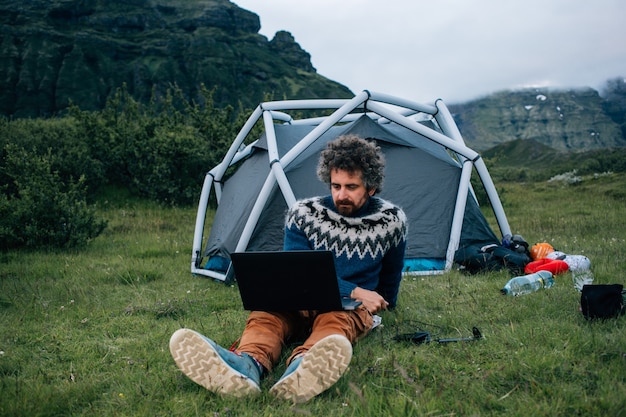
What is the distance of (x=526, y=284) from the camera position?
5453 millimetres

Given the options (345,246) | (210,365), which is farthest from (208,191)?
(210,365)

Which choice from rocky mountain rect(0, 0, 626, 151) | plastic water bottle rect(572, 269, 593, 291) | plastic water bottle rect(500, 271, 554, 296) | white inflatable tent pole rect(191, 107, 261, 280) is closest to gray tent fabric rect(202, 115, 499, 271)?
white inflatable tent pole rect(191, 107, 261, 280)

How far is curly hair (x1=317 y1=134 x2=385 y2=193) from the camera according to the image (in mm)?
4074

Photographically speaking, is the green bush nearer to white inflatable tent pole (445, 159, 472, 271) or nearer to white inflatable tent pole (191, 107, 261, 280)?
white inflatable tent pole (191, 107, 261, 280)

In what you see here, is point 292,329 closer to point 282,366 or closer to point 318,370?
point 282,366

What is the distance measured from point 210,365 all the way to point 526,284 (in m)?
3.79

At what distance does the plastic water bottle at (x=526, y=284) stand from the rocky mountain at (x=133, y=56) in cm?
8347

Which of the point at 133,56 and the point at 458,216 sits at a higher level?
the point at 133,56

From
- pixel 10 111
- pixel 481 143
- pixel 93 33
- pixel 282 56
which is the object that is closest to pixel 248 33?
pixel 282 56

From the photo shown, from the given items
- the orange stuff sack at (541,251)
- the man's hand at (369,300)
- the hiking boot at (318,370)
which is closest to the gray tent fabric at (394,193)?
the orange stuff sack at (541,251)

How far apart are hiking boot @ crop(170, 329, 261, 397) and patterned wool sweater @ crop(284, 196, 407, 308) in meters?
1.30

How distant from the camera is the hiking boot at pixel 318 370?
2954 mm

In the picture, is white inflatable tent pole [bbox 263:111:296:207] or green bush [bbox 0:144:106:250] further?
green bush [bbox 0:144:106:250]

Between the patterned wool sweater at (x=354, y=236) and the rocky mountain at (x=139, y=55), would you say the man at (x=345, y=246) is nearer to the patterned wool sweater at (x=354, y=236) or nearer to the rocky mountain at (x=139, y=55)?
the patterned wool sweater at (x=354, y=236)
